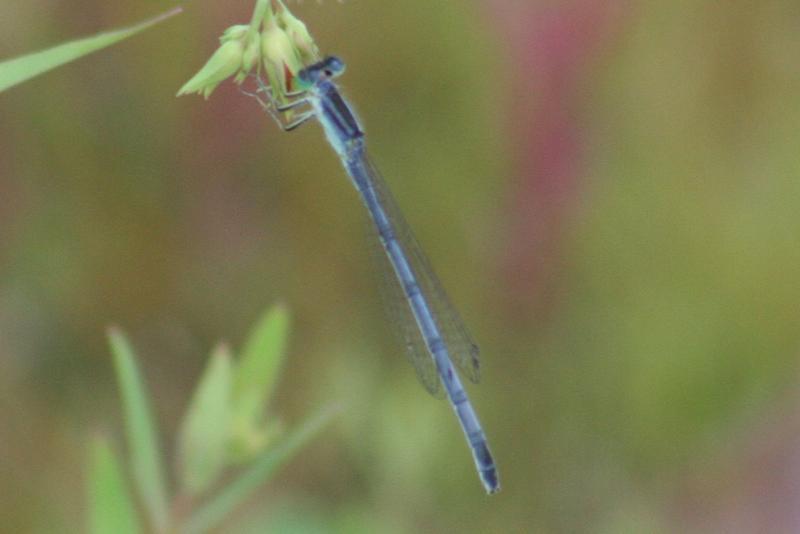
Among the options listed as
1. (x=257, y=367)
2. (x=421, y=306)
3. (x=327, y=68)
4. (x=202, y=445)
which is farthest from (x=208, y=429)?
(x=421, y=306)

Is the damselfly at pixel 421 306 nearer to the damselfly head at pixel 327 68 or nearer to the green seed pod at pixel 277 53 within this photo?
the damselfly head at pixel 327 68

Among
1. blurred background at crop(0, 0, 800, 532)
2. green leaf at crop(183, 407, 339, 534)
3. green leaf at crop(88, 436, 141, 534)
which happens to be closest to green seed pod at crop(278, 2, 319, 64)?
green leaf at crop(183, 407, 339, 534)

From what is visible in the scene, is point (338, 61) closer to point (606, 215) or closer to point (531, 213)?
point (531, 213)

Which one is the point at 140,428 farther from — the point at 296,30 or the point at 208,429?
the point at 296,30

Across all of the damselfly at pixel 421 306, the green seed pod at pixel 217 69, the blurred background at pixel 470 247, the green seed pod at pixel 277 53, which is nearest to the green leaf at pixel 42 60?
the green seed pod at pixel 217 69

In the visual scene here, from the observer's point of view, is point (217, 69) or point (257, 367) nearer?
point (217, 69)
